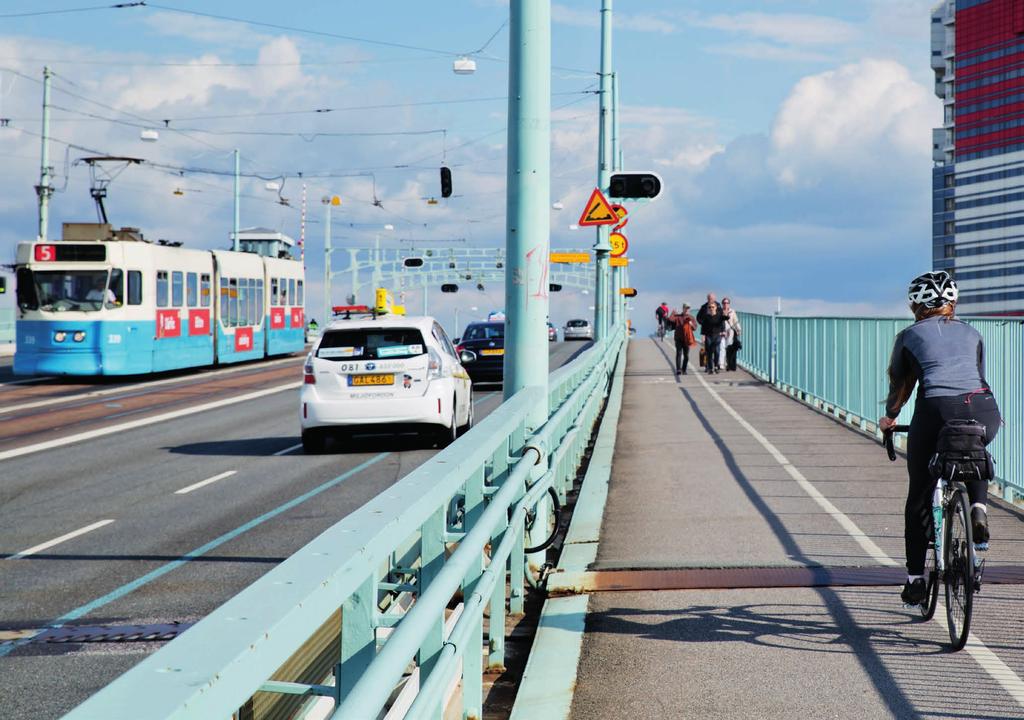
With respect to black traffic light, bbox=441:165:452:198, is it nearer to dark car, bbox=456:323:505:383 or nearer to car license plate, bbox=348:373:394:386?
dark car, bbox=456:323:505:383

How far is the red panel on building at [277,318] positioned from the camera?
46844 mm

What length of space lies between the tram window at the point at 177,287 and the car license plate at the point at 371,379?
1967 centimetres

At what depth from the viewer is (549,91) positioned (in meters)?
9.70

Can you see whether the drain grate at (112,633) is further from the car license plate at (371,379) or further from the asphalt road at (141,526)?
the car license plate at (371,379)

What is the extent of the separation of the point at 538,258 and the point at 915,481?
3434mm

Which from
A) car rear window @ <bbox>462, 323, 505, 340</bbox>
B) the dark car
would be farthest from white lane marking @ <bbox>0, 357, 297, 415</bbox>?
the dark car

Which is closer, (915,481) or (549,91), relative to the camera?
(915,481)

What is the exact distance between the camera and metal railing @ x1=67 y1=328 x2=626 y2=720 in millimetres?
2270

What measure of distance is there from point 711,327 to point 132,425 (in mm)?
16971

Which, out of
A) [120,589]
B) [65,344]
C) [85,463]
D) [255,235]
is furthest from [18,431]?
[255,235]

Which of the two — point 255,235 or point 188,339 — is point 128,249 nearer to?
point 188,339

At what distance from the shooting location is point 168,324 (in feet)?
121

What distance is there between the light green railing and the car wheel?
4020cm

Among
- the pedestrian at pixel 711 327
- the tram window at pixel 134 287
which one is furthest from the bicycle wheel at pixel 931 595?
the tram window at pixel 134 287
